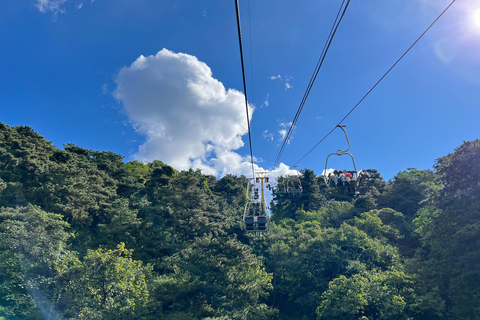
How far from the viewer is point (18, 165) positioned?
81.2 ft

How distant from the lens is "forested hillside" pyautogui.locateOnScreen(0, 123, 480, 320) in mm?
16891

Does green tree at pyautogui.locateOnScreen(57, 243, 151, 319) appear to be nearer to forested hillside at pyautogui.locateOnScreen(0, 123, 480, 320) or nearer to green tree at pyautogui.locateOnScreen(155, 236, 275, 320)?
forested hillside at pyautogui.locateOnScreen(0, 123, 480, 320)

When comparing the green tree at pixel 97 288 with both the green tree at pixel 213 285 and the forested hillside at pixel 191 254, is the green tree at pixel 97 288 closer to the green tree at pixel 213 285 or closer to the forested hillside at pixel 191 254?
the forested hillside at pixel 191 254

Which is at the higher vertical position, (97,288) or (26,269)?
(26,269)

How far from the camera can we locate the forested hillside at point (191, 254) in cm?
1689

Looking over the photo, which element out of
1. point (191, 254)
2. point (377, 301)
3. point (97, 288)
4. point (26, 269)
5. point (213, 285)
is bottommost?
point (377, 301)

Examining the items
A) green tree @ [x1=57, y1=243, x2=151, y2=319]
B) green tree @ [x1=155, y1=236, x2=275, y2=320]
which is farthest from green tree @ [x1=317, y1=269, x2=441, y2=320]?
green tree @ [x1=57, y1=243, x2=151, y2=319]

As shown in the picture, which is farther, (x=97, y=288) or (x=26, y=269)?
(x=26, y=269)


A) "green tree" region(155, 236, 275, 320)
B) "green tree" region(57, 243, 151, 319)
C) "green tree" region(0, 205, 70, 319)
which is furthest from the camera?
"green tree" region(155, 236, 275, 320)

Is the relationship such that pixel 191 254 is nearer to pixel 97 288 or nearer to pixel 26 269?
pixel 97 288

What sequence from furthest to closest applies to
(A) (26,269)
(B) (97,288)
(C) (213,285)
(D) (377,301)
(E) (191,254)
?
1. (E) (191,254)
2. (C) (213,285)
3. (D) (377,301)
4. (A) (26,269)
5. (B) (97,288)

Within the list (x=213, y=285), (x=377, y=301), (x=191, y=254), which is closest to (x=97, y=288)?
(x=191, y=254)

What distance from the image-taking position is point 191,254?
22562 mm

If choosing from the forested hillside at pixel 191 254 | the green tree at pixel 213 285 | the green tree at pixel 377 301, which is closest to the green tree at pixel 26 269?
the forested hillside at pixel 191 254
